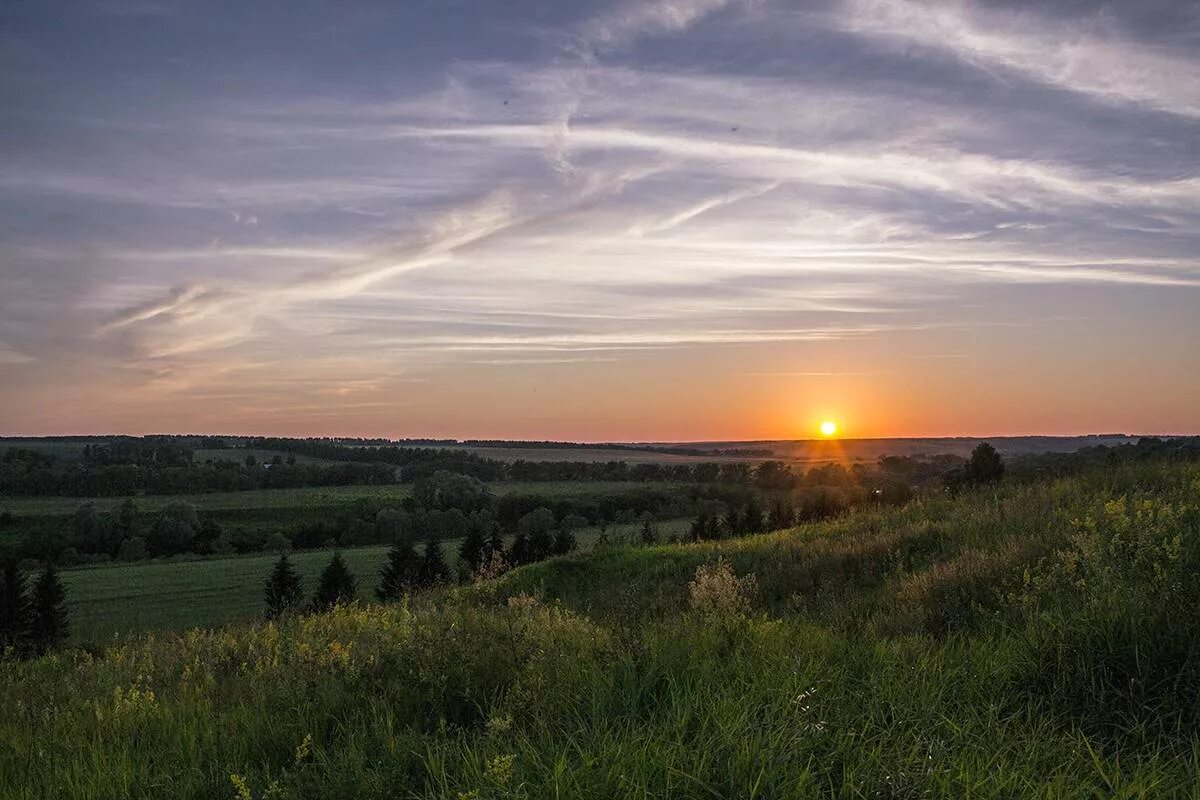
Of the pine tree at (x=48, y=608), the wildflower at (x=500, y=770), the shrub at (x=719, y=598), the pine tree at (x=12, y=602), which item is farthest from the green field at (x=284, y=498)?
the wildflower at (x=500, y=770)

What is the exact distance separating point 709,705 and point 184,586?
7962cm

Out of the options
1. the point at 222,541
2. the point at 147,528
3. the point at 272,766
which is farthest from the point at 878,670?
the point at 147,528

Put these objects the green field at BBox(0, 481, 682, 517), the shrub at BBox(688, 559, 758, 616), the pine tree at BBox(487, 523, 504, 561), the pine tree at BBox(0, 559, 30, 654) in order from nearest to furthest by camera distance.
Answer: the shrub at BBox(688, 559, 758, 616), the pine tree at BBox(487, 523, 504, 561), the pine tree at BBox(0, 559, 30, 654), the green field at BBox(0, 481, 682, 517)

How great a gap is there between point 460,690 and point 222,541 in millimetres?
114744

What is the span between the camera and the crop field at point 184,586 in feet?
194

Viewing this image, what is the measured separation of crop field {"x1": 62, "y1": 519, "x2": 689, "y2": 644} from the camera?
5922 cm

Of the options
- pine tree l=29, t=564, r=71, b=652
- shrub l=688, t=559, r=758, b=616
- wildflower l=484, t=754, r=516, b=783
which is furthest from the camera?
pine tree l=29, t=564, r=71, b=652

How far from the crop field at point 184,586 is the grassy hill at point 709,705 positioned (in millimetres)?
47242

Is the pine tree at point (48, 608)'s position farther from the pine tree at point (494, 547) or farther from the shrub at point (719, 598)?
the shrub at point (719, 598)

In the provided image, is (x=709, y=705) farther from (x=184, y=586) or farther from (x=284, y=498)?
(x=284, y=498)

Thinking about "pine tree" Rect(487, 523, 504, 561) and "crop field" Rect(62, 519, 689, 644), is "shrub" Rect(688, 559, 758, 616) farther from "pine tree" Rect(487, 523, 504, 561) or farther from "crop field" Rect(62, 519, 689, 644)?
"crop field" Rect(62, 519, 689, 644)

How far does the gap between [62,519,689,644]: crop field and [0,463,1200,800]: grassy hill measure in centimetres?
4724

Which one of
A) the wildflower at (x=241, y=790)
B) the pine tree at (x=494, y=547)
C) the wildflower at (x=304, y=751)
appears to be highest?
the wildflower at (x=241, y=790)

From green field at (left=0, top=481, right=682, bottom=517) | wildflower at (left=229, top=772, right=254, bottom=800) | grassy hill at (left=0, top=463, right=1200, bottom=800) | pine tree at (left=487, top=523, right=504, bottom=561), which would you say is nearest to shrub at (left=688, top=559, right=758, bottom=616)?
grassy hill at (left=0, top=463, right=1200, bottom=800)
